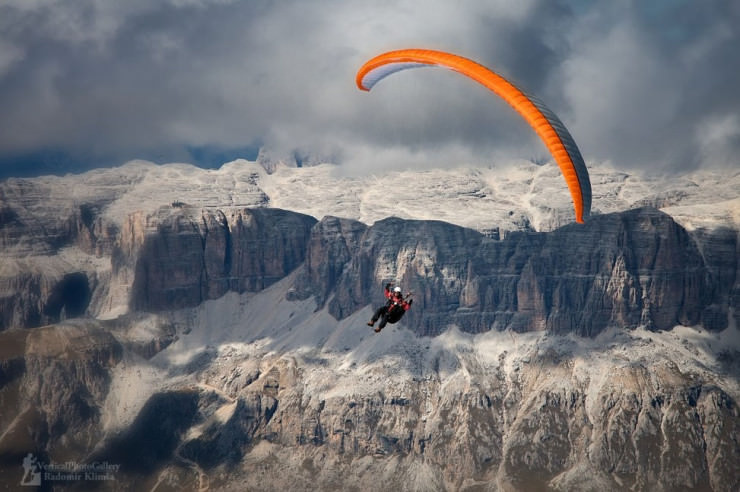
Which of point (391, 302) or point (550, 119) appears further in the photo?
point (391, 302)

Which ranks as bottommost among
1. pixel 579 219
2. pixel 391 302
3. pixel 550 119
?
pixel 391 302

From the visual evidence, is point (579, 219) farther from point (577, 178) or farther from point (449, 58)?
point (449, 58)

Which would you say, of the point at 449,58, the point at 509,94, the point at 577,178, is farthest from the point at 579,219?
the point at 449,58

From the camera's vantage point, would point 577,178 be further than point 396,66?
No

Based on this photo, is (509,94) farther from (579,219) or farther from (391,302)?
(391,302)

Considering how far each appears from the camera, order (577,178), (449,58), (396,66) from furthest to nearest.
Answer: (396,66) → (449,58) → (577,178)

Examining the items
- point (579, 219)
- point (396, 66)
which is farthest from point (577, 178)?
point (396, 66)

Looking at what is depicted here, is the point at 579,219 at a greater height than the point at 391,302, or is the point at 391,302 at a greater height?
the point at 579,219

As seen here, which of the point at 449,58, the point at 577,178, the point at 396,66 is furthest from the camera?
the point at 396,66
